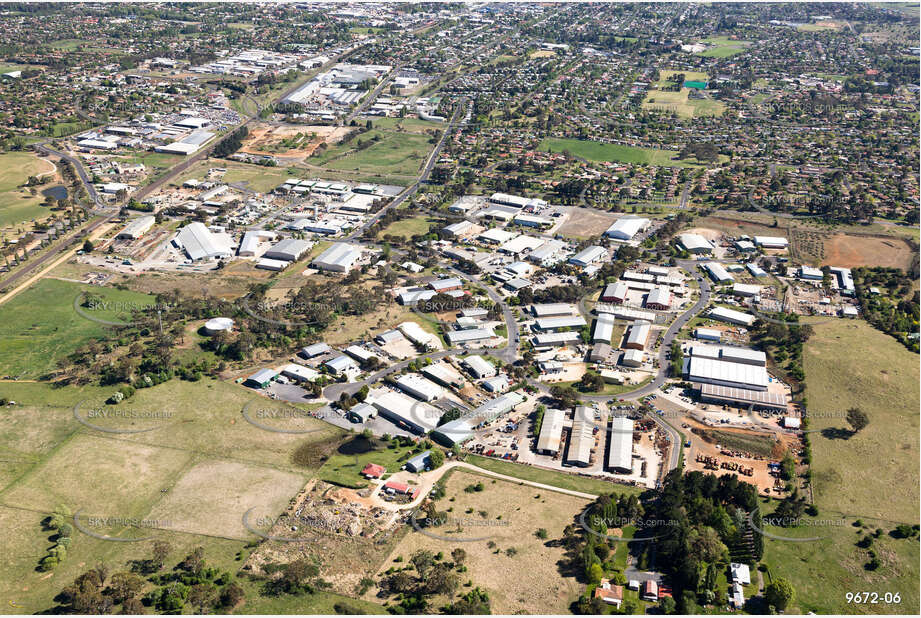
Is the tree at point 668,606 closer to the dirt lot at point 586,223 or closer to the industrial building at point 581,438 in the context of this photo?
the industrial building at point 581,438

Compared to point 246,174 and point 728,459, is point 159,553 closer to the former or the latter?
point 728,459

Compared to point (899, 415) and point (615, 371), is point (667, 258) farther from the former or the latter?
point (899, 415)

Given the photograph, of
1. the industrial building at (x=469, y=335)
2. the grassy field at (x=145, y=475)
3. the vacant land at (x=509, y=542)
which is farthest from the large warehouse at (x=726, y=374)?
the grassy field at (x=145, y=475)

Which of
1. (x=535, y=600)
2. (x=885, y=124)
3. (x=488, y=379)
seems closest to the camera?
(x=535, y=600)

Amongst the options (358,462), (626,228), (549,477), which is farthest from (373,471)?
(626,228)

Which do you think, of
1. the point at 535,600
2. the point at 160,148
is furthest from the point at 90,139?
the point at 535,600

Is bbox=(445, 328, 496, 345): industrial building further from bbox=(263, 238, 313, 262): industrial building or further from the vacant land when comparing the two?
bbox=(263, 238, 313, 262): industrial building

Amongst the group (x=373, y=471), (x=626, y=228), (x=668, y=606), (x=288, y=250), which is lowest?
(x=626, y=228)
